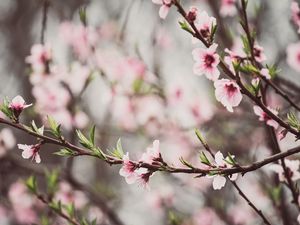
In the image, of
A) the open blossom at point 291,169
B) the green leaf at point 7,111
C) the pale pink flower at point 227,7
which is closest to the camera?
the green leaf at point 7,111

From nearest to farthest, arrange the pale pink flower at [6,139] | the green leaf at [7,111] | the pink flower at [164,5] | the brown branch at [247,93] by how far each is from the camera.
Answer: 1. the brown branch at [247,93]
2. the green leaf at [7,111]
3. the pink flower at [164,5]
4. the pale pink flower at [6,139]

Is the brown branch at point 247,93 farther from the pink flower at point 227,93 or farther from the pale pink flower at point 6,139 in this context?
the pale pink flower at point 6,139

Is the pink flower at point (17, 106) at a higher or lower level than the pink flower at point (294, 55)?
Result: higher

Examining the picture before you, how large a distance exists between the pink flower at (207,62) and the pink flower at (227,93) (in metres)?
0.08

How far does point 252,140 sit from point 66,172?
2236 millimetres

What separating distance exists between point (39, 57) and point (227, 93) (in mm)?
2110

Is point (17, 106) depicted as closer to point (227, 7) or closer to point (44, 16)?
point (44, 16)

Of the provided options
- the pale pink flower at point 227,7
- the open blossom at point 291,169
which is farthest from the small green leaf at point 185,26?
the pale pink flower at point 227,7

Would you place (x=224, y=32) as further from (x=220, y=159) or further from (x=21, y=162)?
(x=21, y=162)

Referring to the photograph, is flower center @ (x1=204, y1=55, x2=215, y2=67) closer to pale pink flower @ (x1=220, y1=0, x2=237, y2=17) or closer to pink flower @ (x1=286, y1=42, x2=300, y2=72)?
pale pink flower @ (x1=220, y1=0, x2=237, y2=17)

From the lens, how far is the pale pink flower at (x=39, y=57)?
3344 mm

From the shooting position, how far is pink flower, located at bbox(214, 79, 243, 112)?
1679 millimetres

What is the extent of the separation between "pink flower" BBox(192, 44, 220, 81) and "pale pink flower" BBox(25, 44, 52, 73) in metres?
1.78

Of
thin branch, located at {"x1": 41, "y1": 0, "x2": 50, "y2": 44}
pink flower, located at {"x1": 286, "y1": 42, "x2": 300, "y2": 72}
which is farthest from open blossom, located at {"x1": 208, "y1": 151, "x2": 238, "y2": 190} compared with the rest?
pink flower, located at {"x1": 286, "y1": 42, "x2": 300, "y2": 72}
